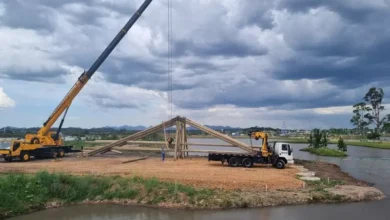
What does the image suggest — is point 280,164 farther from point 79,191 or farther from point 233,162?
point 79,191

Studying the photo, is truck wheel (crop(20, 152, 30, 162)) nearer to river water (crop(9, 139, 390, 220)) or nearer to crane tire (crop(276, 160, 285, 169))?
river water (crop(9, 139, 390, 220))

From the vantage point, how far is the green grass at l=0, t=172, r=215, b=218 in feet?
65.3

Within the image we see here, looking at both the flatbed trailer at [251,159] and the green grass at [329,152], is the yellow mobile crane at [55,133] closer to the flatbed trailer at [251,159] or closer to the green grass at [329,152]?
the flatbed trailer at [251,159]

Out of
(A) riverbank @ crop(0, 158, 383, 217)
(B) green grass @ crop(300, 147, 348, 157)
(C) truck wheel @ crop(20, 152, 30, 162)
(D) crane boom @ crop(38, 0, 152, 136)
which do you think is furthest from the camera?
(B) green grass @ crop(300, 147, 348, 157)

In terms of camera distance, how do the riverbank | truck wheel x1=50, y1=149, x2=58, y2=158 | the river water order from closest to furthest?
1. the river water
2. the riverbank
3. truck wheel x1=50, y1=149, x2=58, y2=158

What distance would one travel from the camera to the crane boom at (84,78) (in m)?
36.3

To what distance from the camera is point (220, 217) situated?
1802cm

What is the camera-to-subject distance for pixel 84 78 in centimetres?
3634

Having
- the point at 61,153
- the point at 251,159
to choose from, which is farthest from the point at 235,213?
the point at 61,153

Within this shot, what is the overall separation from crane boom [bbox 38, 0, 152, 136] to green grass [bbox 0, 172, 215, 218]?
1532 centimetres

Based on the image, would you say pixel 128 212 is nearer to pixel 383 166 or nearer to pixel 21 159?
pixel 21 159

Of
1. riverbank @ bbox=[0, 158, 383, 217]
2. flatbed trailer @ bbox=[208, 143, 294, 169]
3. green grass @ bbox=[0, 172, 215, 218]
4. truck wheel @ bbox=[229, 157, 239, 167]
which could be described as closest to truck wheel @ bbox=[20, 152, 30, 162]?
riverbank @ bbox=[0, 158, 383, 217]

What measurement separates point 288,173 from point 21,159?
23.2m

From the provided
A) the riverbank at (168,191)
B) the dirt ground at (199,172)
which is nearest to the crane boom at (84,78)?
the dirt ground at (199,172)
